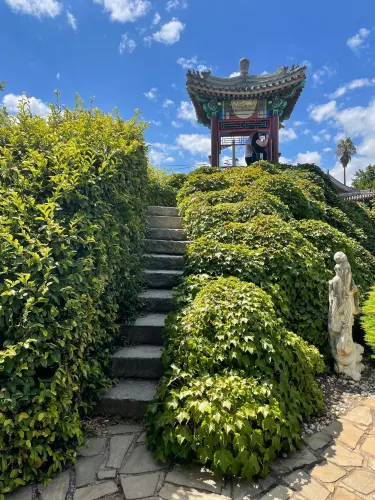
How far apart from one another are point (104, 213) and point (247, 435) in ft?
7.02

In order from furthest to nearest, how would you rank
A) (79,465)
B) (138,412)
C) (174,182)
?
(174,182) → (138,412) → (79,465)

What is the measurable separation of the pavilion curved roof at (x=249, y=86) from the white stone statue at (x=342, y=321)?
10.8m

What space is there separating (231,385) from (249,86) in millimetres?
13146

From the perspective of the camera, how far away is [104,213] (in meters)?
3.03

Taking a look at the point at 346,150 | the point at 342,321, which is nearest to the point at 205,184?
the point at 342,321

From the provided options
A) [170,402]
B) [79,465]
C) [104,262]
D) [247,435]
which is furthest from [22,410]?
[247,435]

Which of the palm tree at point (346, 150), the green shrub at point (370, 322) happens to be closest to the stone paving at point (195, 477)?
the green shrub at point (370, 322)

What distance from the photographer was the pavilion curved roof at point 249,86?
1224 centimetres

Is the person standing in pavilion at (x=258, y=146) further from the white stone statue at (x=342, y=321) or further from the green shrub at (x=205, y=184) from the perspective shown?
the white stone statue at (x=342, y=321)

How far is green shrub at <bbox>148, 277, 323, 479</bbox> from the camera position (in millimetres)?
2115

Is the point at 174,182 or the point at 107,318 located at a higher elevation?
the point at 174,182

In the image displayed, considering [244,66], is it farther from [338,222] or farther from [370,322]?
[370,322]

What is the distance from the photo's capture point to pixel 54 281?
7.33 ft

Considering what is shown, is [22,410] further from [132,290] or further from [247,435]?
[132,290]
